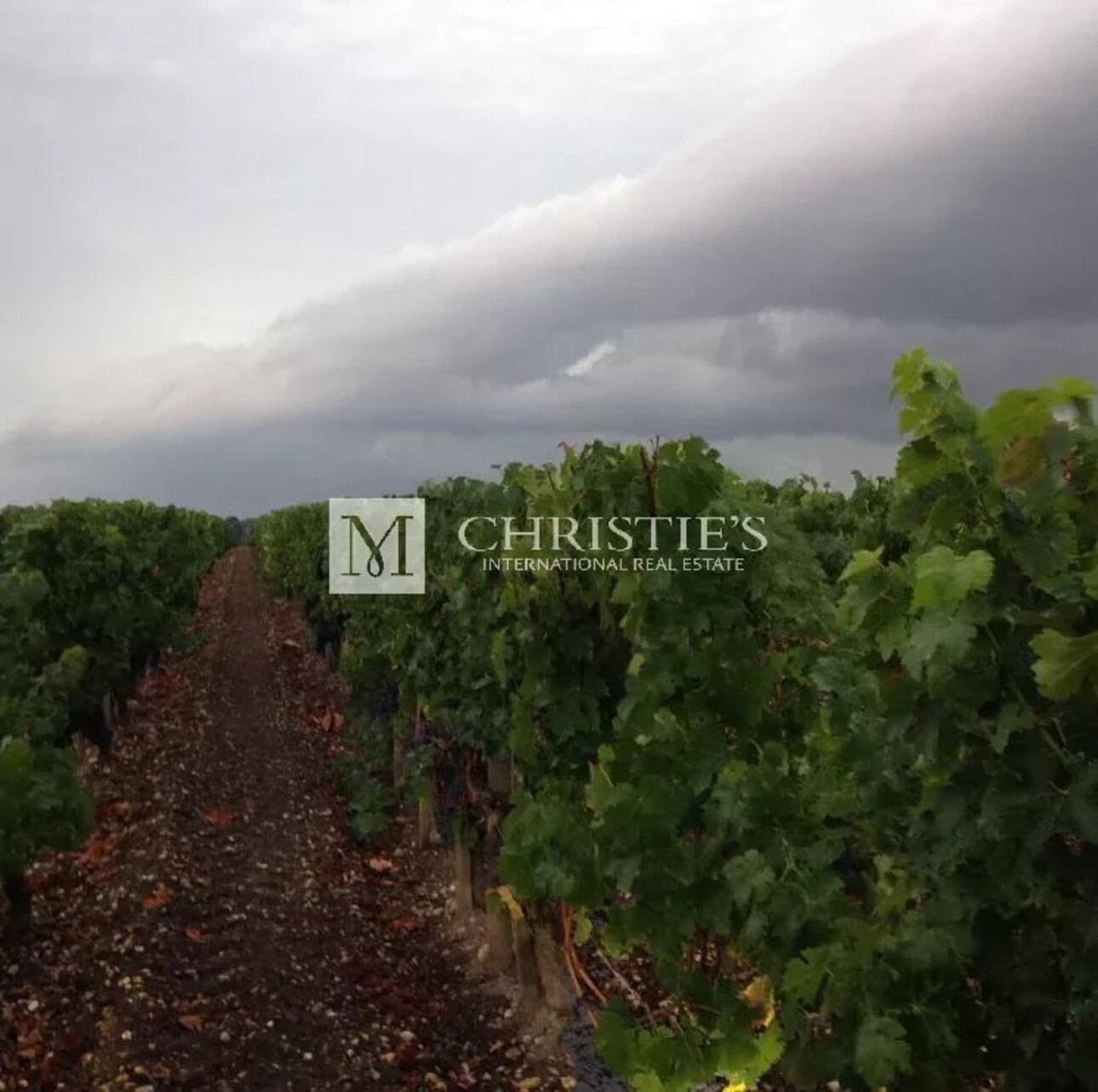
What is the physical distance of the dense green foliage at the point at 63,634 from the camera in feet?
19.3

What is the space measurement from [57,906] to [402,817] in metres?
2.96

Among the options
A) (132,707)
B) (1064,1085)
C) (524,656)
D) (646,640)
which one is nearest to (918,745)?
(1064,1085)

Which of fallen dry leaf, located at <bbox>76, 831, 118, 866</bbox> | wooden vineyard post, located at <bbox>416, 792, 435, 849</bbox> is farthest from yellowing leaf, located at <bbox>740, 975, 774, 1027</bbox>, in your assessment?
fallen dry leaf, located at <bbox>76, 831, 118, 866</bbox>

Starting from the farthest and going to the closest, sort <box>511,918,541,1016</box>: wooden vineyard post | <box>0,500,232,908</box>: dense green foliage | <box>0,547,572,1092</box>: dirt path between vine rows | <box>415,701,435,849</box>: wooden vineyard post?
<box>415,701,435,849</box>: wooden vineyard post → <box>0,500,232,908</box>: dense green foliage → <box>511,918,541,1016</box>: wooden vineyard post → <box>0,547,572,1092</box>: dirt path between vine rows

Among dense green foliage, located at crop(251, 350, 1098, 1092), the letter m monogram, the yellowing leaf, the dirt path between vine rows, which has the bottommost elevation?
the dirt path between vine rows

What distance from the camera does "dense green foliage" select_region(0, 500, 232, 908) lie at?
5.89m

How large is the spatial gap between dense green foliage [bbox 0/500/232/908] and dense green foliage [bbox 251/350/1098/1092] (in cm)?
304

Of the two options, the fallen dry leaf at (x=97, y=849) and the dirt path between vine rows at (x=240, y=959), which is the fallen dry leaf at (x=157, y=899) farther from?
the fallen dry leaf at (x=97, y=849)

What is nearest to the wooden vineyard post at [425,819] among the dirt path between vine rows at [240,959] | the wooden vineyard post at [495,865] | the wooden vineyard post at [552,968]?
the dirt path between vine rows at [240,959]

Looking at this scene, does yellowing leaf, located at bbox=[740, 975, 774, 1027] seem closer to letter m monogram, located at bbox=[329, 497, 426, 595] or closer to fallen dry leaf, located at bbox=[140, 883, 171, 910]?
fallen dry leaf, located at bbox=[140, 883, 171, 910]

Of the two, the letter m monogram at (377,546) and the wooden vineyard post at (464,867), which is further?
the letter m monogram at (377,546)

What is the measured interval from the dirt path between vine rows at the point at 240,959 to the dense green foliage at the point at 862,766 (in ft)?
6.23

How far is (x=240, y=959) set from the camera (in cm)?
607

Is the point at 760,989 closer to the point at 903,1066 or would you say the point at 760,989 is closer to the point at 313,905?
the point at 903,1066
